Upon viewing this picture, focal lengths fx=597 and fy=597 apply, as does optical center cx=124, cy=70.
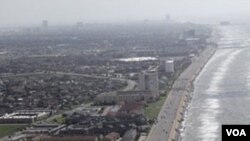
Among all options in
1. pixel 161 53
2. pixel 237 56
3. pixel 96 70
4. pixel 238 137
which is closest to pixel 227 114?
pixel 238 137

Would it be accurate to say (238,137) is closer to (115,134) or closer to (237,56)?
(115,134)

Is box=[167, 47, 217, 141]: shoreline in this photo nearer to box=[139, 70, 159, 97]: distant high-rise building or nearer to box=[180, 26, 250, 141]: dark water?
box=[180, 26, 250, 141]: dark water

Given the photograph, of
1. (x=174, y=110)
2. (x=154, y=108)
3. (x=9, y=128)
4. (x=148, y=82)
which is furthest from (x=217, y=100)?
(x=9, y=128)

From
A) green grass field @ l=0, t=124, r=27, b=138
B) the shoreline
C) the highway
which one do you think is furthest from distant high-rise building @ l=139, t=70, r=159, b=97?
green grass field @ l=0, t=124, r=27, b=138

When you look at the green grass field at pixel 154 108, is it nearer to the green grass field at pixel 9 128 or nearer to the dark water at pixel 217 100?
the dark water at pixel 217 100

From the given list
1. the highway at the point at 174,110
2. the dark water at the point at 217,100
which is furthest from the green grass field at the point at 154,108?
the dark water at the point at 217,100

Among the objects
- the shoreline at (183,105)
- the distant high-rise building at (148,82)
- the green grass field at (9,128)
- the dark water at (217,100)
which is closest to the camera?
the shoreline at (183,105)
